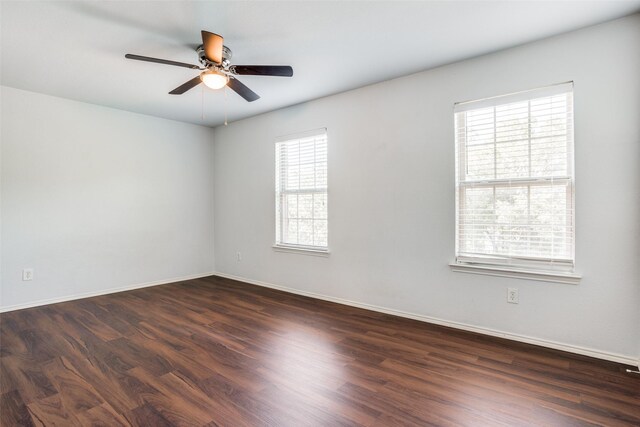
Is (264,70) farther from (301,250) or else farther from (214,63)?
(301,250)

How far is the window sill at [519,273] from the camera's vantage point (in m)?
2.53

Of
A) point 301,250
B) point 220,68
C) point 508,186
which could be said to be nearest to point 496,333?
point 508,186

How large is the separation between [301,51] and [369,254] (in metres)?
2.15

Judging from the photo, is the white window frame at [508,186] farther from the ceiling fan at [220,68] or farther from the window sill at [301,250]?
the ceiling fan at [220,68]

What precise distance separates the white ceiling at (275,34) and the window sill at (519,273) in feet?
6.11

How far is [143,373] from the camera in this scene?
2262 mm

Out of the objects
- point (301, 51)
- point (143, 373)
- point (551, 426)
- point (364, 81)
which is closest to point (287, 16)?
point (301, 51)

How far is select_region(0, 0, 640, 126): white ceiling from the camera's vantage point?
7.27 feet

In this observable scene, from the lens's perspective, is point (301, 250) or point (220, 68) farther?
point (301, 250)

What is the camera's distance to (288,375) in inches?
88.3

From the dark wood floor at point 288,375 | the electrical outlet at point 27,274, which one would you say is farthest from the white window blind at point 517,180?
the electrical outlet at point 27,274

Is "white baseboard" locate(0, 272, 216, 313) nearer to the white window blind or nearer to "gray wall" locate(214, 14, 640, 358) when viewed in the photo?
"gray wall" locate(214, 14, 640, 358)

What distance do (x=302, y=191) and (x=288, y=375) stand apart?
2.52 metres

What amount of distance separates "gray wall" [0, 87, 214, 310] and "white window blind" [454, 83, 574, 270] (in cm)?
404
